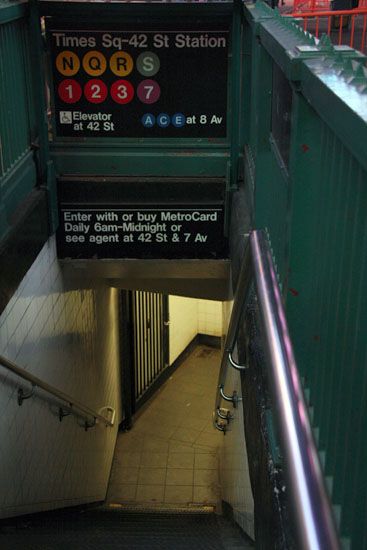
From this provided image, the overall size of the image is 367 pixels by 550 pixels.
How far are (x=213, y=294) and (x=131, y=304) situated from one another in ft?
8.13

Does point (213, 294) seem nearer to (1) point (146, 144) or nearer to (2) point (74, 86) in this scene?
(1) point (146, 144)

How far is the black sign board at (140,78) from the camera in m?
4.61

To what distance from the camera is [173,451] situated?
26.6 ft

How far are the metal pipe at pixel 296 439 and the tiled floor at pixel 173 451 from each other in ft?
20.1

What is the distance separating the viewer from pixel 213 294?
657 cm

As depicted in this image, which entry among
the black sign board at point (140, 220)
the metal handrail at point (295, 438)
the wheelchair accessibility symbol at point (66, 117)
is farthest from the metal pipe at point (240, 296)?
the wheelchair accessibility symbol at point (66, 117)

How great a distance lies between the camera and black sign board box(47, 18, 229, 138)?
461 cm

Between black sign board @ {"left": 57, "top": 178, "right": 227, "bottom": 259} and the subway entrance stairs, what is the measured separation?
188cm

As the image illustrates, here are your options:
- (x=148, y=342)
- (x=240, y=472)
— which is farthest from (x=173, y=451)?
(x=240, y=472)

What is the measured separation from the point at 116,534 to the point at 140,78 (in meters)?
3.02

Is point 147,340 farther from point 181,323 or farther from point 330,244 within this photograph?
point 330,244

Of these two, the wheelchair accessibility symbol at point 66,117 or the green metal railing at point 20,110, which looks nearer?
the green metal railing at point 20,110

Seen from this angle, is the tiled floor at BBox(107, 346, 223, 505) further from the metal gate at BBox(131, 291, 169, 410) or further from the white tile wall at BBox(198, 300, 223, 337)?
the white tile wall at BBox(198, 300, 223, 337)

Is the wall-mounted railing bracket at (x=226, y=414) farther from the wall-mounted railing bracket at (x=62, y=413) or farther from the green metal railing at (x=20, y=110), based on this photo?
the green metal railing at (x=20, y=110)
